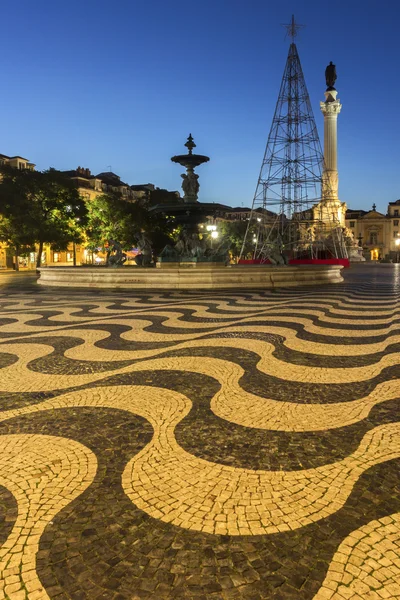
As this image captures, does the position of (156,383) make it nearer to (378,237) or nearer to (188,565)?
(188,565)

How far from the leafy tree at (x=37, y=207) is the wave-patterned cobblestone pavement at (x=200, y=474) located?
31363 mm

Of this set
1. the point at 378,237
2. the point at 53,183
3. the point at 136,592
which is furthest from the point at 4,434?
the point at 378,237

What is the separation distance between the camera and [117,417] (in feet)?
13.6

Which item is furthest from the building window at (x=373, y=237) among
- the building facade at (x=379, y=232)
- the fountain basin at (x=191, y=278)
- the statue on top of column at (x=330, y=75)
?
the fountain basin at (x=191, y=278)

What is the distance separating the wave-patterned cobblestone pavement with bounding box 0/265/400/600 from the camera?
217cm

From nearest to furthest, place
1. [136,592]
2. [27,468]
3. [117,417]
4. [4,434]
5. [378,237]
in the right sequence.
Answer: [136,592]
[27,468]
[4,434]
[117,417]
[378,237]

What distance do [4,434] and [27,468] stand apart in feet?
2.42

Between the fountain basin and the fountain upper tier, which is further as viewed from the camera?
the fountain upper tier

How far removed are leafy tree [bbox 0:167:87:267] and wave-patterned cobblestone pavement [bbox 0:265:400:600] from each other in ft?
103

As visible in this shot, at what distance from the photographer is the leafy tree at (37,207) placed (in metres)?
35.0

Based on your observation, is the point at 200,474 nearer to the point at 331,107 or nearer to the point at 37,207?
the point at 37,207

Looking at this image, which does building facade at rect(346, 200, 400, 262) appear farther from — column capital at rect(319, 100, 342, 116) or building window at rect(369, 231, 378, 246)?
column capital at rect(319, 100, 342, 116)

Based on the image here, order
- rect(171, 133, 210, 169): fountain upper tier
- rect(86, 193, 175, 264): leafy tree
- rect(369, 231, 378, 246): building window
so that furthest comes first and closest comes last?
rect(369, 231, 378, 246): building window
rect(86, 193, 175, 264): leafy tree
rect(171, 133, 210, 169): fountain upper tier

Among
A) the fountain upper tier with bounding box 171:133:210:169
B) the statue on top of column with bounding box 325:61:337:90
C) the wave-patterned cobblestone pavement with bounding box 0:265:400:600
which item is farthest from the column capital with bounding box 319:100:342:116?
the wave-patterned cobblestone pavement with bounding box 0:265:400:600
